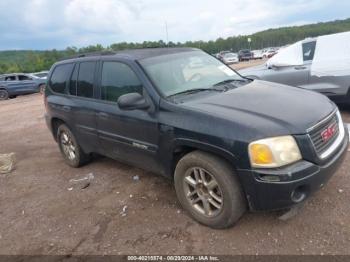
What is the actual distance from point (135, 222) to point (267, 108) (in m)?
1.87

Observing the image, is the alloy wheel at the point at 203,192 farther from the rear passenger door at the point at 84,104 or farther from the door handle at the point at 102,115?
the rear passenger door at the point at 84,104

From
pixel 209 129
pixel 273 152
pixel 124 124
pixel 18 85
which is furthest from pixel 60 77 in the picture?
pixel 18 85

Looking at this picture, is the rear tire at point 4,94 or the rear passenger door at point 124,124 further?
the rear tire at point 4,94

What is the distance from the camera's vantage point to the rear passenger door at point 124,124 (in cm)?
388

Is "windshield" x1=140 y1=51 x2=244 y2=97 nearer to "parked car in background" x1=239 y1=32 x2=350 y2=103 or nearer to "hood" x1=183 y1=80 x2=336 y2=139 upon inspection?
"hood" x1=183 y1=80 x2=336 y2=139

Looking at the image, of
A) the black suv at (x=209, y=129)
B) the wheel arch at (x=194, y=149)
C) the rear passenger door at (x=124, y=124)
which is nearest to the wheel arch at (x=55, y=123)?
the black suv at (x=209, y=129)

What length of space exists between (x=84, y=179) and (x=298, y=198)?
10.7ft

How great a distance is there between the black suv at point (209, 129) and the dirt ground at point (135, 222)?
28 centimetres

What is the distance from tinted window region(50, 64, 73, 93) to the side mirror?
207cm

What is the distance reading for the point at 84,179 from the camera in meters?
5.20

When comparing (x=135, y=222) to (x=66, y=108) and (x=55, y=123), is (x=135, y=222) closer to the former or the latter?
(x=66, y=108)

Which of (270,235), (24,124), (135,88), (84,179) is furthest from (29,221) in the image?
(24,124)

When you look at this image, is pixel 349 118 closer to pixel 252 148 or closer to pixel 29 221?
pixel 252 148

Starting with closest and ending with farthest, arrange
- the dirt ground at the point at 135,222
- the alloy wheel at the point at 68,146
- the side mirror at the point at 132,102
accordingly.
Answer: the dirt ground at the point at 135,222 → the side mirror at the point at 132,102 → the alloy wheel at the point at 68,146
